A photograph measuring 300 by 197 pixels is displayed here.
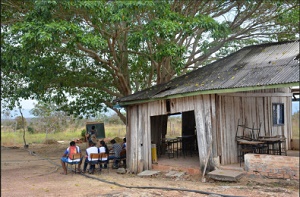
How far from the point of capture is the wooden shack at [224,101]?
9211 millimetres

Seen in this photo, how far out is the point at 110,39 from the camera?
13.9 meters

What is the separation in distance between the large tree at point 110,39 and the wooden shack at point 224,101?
66.2 inches

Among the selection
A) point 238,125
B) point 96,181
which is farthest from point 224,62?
point 96,181

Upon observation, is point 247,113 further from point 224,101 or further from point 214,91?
point 214,91

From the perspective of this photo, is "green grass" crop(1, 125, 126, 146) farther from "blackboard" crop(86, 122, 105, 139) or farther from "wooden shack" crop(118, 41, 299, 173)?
"wooden shack" crop(118, 41, 299, 173)

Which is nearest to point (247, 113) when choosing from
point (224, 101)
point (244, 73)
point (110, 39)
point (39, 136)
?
point (224, 101)

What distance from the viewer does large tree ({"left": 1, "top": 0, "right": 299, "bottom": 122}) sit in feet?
36.8

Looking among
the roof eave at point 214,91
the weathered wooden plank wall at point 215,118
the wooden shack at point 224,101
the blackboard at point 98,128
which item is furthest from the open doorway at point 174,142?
the blackboard at point 98,128

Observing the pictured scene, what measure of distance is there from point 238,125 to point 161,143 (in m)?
4.31

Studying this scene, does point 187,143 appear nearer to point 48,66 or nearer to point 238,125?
point 238,125

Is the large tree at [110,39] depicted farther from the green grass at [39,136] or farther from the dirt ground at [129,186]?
the green grass at [39,136]

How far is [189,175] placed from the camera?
10.6 meters

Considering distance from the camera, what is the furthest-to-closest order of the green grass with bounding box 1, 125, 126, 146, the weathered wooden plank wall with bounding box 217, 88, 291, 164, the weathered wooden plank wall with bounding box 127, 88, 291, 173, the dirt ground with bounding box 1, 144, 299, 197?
the green grass with bounding box 1, 125, 126, 146 → the weathered wooden plank wall with bounding box 217, 88, 291, 164 → the weathered wooden plank wall with bounding box 127, 88, 291, 173 → the dirt ground with bounding box 1, 144, 299, 197

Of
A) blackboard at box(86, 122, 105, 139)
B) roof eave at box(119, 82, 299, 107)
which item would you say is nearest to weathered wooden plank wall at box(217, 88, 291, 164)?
roof eave at box(119, 82, 299, 107)
